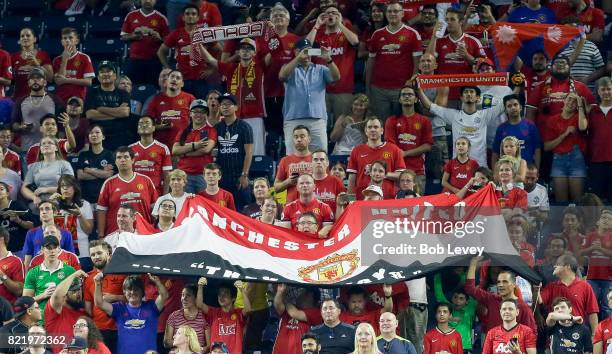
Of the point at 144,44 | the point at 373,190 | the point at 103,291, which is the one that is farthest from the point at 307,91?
the point at 103,291

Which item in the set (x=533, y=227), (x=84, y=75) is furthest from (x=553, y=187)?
(x=84, y=75)

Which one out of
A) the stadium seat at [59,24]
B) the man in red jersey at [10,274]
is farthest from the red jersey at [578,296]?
the stadium seat at [59,24]

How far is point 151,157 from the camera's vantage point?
1967 cm

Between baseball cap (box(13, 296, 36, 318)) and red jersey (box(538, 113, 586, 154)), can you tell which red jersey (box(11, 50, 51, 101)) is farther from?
red jersey (box(538, 113, 586, 154))

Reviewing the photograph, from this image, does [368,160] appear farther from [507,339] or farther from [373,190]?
[507,339]

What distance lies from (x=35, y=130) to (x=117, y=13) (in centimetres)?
360

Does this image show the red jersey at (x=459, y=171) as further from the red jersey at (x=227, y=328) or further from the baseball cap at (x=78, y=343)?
the baseball cap at (x=78, y=343)

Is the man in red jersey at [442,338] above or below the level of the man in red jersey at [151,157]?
below

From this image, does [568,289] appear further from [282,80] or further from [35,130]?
[35,130]

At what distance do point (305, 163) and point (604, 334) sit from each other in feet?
12.6

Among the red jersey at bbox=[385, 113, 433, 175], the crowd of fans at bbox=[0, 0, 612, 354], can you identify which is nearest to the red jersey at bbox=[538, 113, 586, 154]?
the crowd of fans at bbox=[0, 0, 612, 354]

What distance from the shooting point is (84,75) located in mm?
21641

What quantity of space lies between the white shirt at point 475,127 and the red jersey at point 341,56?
1.53 metres

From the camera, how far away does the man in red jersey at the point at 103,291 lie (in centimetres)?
1755
